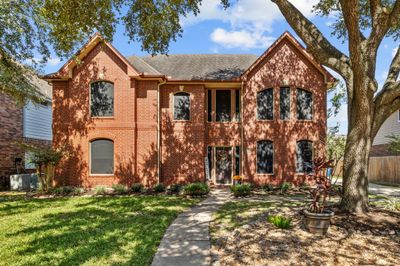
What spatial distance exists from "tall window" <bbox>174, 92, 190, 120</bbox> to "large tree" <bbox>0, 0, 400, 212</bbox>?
4981 mm

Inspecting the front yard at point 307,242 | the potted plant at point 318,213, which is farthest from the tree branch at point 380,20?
the front yard at point 307,242

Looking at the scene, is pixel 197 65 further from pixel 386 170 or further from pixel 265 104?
pixel 386 170

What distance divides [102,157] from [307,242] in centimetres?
1267

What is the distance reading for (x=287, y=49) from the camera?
1681 cm

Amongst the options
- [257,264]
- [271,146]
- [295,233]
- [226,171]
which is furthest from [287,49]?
[257,264]

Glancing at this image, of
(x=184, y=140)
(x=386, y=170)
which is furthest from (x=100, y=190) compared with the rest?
(x=386, y=170)

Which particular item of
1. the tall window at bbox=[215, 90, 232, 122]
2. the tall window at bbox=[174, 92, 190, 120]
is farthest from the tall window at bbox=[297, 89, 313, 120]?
the tall window at bbox=[174, 92, 190, 120]

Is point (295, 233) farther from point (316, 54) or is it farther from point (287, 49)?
point (287, 49)

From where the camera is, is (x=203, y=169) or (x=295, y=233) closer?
(x=295, y=233)

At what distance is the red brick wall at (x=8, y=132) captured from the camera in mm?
18969

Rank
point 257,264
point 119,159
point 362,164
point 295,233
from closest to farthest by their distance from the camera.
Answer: point 257,264 < point 295,233 < point 362,164 < point 119,159

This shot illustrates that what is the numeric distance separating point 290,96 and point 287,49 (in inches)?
112

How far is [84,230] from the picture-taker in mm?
7512

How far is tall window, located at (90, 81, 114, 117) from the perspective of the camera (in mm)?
16156
